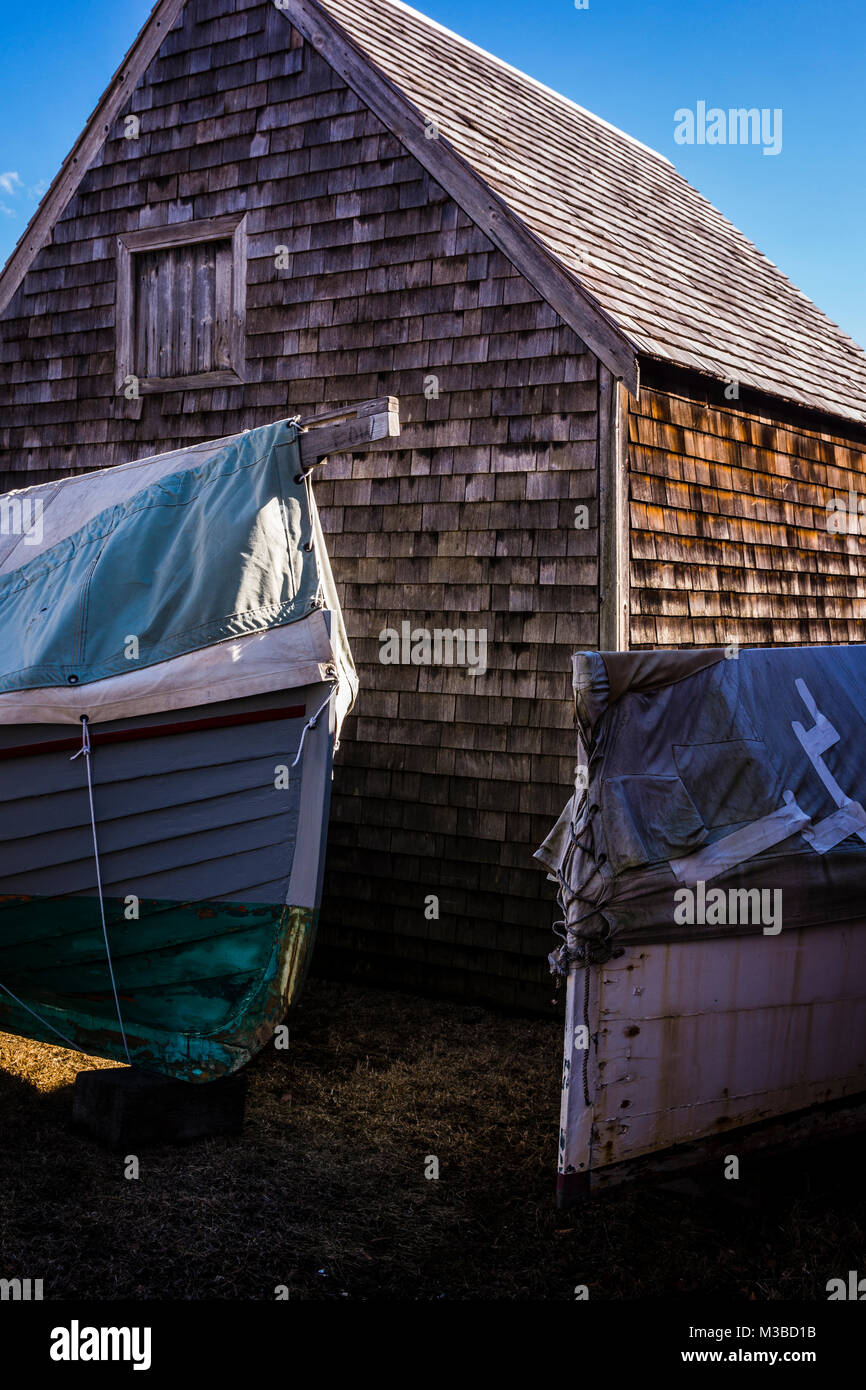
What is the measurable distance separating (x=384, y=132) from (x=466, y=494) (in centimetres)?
269

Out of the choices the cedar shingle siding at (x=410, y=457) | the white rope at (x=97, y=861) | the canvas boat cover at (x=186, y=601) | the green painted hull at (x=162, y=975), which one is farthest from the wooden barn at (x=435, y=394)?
the white rope at (x=97, y=861)

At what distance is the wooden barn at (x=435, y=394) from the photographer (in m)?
7.31

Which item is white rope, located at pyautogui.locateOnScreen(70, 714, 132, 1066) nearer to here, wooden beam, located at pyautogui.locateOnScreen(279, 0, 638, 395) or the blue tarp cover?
the blue tarp cover

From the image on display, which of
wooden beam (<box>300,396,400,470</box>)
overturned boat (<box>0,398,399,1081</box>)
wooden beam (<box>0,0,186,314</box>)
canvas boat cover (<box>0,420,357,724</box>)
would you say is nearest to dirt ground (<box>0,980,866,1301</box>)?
overturned boat (<box>0,398,399,1081</box>)

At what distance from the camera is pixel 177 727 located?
522 cm

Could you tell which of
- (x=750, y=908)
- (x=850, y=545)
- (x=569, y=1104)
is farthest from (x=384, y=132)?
(x=569, y=1104)

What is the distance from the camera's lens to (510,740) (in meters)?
7.42

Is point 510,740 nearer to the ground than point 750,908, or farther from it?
farther from it

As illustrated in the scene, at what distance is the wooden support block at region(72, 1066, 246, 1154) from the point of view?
5086mm

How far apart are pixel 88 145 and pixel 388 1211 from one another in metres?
8.85

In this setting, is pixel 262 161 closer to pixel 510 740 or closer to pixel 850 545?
pixel 510 740

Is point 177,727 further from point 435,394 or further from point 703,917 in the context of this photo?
point 435,394

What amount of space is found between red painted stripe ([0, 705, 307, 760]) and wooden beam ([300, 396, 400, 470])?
124 cm

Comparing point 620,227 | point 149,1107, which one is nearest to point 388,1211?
point 149,1107
